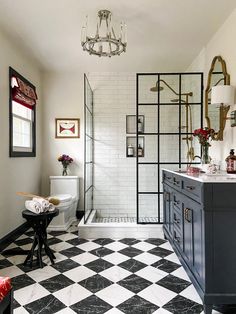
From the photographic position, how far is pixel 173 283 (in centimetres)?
212

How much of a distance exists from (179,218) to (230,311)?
2.66 feet

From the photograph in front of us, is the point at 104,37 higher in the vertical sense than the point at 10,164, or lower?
higher

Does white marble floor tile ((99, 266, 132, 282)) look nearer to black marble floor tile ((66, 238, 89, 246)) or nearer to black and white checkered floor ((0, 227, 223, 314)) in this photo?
black and white checkered floor ((0, 227, 223, 314))

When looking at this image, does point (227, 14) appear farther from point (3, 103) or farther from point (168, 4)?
point (3, 103)

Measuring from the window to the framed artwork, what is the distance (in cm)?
49

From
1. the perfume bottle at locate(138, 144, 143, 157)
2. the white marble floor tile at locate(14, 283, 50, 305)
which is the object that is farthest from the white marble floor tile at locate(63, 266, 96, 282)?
the perfume bottle at locate(138, 144, 143, 157)

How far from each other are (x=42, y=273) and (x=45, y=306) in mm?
538

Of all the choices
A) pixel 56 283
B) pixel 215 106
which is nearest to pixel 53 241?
pixel 56 283

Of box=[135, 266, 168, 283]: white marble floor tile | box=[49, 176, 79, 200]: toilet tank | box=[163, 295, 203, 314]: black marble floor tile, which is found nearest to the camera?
box=[163, 295, 203, 314]: black marble floor tile

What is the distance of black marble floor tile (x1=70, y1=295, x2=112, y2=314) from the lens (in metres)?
1.75

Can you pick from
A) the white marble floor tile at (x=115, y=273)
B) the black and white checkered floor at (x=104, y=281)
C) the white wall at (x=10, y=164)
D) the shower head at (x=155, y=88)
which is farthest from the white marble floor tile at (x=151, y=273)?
the shower head at (x=155, y=88)

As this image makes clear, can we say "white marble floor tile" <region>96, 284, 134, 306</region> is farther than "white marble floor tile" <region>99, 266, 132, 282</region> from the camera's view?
No

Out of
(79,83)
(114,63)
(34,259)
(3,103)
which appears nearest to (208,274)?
(34,259)

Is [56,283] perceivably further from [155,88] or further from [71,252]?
[155,88]
